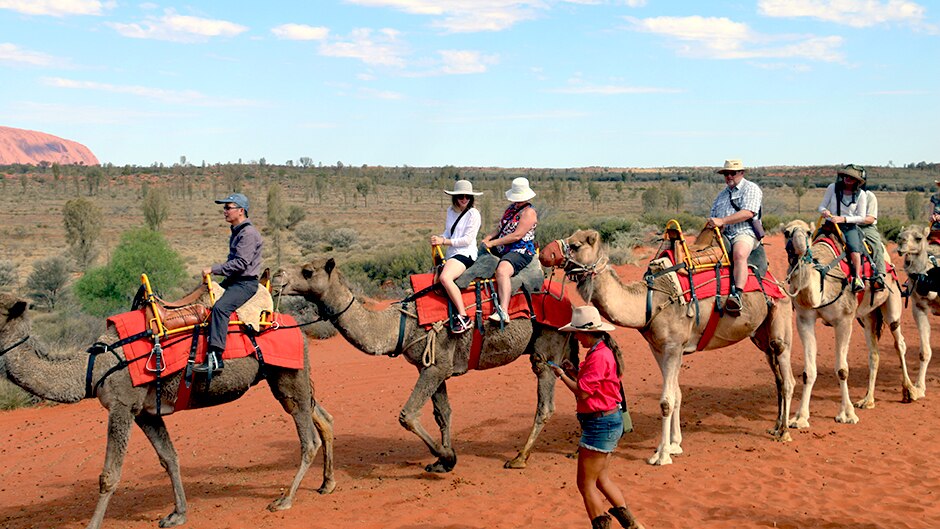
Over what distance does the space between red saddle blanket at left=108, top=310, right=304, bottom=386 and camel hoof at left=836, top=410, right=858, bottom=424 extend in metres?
7.57

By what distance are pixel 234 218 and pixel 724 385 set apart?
958 cm

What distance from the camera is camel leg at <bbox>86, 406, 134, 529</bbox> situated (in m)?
7.83

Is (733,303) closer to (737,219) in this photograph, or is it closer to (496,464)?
(737,219)

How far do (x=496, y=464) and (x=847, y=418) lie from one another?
201 inches

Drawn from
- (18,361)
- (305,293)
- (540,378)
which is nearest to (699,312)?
(540,378)

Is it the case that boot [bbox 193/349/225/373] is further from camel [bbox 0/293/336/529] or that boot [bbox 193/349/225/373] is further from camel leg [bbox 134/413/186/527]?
camel leg [bbox 134/413/186/527]

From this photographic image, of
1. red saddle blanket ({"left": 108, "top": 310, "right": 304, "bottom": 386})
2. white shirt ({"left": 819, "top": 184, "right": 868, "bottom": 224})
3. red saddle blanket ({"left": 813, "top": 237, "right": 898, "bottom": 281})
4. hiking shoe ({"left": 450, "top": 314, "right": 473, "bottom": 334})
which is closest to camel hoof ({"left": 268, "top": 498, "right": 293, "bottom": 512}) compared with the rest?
red saddle blanket ({"left": 108, "top": 310, "right": 304, "bottom": 386})

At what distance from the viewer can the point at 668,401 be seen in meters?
9.98

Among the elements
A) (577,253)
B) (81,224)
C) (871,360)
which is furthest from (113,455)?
(81,224)

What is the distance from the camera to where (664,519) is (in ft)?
26.8

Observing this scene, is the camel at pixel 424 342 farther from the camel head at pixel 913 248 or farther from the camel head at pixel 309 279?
the camel head at pixel 913 248

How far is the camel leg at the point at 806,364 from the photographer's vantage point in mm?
11562

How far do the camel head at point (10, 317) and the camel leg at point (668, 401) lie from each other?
6758 mm

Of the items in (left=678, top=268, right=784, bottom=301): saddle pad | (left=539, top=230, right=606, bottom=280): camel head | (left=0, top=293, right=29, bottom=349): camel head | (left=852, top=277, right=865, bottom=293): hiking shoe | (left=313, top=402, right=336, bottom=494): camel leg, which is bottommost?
(left=313, top=402, right=336, bottom=494): camel leg
